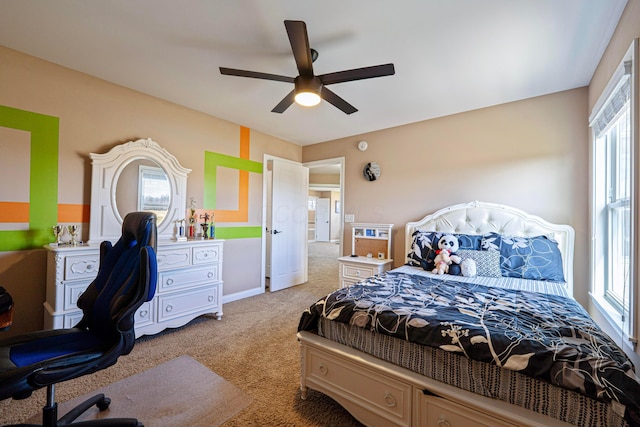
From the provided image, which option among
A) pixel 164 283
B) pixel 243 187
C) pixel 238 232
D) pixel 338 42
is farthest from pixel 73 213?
pixel 338 42

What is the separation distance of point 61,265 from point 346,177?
348cm

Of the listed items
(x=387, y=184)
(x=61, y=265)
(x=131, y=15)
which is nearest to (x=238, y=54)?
(x=131, y=15)

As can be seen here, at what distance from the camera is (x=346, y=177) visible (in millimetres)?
4309

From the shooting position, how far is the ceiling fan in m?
1.58

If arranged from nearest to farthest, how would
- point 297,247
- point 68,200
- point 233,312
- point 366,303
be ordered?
1. point 366,303
2. point 68,200
3. point 233,312
4. point 297,247

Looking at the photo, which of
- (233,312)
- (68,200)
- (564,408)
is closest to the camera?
(564,408)

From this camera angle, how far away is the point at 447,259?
258cm

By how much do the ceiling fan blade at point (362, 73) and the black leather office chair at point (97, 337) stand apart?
61.1 inches

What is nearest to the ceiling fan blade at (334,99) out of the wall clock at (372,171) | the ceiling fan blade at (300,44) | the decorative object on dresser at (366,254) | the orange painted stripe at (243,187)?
the ceiling fan blade at (300,44)

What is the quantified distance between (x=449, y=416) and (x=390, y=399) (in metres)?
0.30

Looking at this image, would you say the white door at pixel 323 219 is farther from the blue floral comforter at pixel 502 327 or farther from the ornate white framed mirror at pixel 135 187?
the blue floral comforter at pixel 502 327

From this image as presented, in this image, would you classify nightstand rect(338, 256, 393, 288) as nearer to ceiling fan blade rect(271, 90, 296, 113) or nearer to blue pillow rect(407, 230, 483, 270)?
blue pillow rect(407, 230, 483, 270)

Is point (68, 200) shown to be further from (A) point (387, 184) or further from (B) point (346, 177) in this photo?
(A) point (387, 184)

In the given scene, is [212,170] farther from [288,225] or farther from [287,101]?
[287,101]
